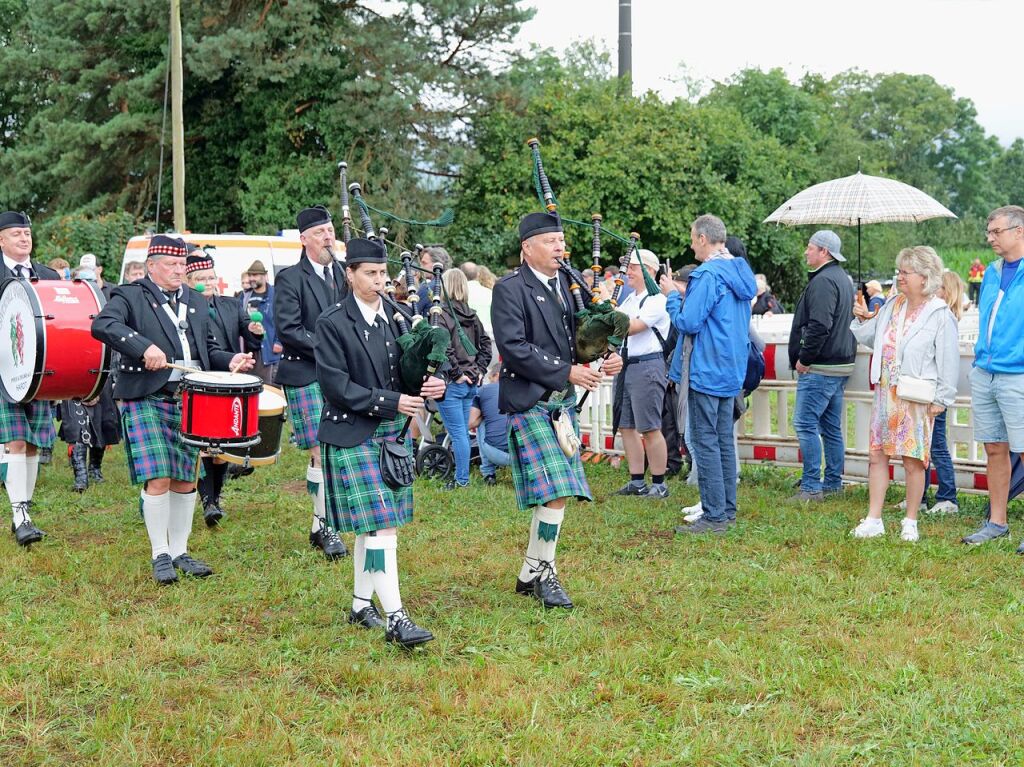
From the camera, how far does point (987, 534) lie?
638 cm

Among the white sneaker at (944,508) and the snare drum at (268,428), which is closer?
the snare drum at (268,428)

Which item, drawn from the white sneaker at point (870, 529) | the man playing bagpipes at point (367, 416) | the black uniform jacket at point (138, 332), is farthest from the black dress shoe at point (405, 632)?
the white sneaker at point (870, 529)

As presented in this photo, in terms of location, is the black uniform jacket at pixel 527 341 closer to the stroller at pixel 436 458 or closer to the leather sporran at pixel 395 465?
the leather sporran at pixel 395 465

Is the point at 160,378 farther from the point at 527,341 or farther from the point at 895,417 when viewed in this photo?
the point at 895,417

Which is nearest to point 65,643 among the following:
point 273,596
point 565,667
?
point 273,596

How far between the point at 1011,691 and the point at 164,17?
2262 cm

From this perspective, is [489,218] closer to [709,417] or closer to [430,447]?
[430,447]

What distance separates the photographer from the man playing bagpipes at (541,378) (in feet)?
16.8

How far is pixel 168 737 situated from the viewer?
386cm

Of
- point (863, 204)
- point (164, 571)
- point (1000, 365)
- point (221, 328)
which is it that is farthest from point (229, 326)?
point (863, 204)

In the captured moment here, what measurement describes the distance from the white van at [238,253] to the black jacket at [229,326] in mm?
7024

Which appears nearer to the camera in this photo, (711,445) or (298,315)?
(298,315)

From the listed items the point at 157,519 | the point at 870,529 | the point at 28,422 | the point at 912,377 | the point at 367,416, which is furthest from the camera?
the point at 28,422

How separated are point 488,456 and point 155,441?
3.36 meters
